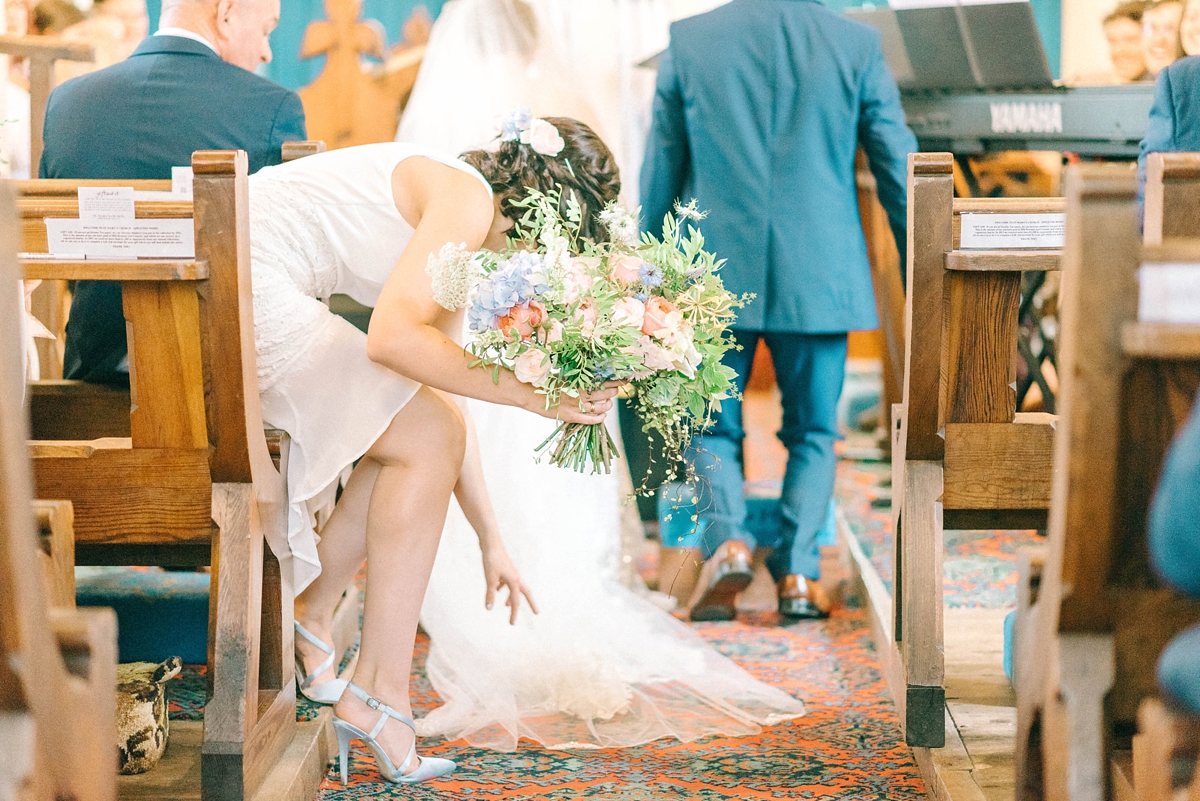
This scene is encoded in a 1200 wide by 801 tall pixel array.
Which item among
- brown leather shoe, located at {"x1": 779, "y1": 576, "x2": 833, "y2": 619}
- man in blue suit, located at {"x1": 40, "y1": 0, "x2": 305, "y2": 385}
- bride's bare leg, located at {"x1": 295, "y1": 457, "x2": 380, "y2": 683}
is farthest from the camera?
brown leather shoe, located at {"x1": 779, "y1": 576, "x2": 833, "y2": 619}

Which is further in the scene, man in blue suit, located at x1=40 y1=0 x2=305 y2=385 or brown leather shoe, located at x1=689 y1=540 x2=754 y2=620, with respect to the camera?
brown leather shoe, located at x1=689 y1=540 x2=754 y2=620

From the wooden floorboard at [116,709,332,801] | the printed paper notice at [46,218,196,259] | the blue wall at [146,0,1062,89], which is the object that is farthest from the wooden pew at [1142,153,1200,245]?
the blue wall at [146,0,1062,89]

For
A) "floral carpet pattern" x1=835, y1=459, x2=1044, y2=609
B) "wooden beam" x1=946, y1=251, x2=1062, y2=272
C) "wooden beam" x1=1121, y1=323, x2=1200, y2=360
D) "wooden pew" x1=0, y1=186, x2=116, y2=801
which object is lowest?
"floral carpet pattern" x1=835, y1=459, x2=1044, y2=609

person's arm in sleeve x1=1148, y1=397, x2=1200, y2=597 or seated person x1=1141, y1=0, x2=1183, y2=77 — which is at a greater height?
seated person x1=1141, y1=0, x2=1183, y2=77

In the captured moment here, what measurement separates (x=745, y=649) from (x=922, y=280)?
1165mm

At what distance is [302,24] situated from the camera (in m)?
5.19

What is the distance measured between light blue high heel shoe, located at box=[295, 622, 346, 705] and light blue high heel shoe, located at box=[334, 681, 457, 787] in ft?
1.00

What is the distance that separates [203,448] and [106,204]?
1.39 ft

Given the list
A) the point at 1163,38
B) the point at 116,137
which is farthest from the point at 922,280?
the point at 1163,38

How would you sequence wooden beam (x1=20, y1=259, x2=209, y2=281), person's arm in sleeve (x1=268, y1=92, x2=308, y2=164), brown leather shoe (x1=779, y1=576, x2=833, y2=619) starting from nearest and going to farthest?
1. wooden beam (x1=20, y1=259, x2=209, y2=281)
2. person's arm in sleeve (x1=268, y1=92, x2=308, y2=164)
3. brown leather shoe (x1=779, y1=576, x2=833, y2=619)

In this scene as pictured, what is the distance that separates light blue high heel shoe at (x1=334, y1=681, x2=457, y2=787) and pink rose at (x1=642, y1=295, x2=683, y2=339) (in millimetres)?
811

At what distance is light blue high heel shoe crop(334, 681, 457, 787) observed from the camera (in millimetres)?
2082

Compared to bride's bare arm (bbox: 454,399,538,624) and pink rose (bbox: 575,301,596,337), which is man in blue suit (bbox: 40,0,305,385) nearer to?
bride's bare arm (bbox: 454,399,538,624)

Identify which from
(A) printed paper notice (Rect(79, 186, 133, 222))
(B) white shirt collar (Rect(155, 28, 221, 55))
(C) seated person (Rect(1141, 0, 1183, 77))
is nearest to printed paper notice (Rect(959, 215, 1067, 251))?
(A) printed paper notice (Rect(79, 186, 133, 222))
